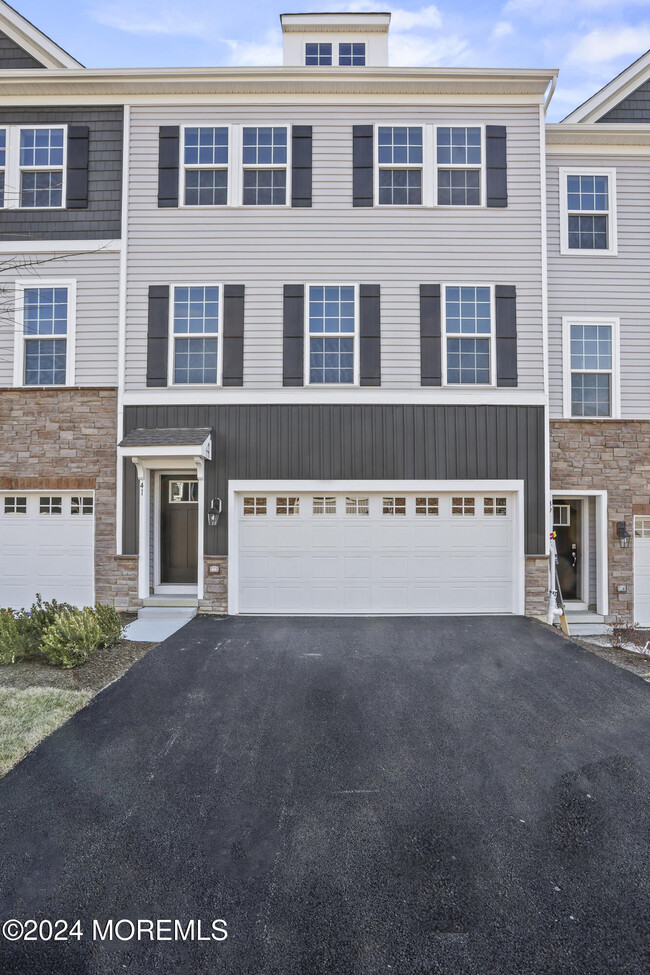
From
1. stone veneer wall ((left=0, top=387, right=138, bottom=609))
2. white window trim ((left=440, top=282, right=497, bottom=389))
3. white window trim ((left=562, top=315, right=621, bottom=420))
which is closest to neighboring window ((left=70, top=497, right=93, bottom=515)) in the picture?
stone veneer wall ((left=0, top=387, right=138, bottom=609))

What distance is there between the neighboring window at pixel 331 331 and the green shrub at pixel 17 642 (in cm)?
586

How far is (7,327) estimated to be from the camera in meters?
9.01

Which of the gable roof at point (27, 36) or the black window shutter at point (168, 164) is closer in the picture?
the black window shutter at point (168, 164)

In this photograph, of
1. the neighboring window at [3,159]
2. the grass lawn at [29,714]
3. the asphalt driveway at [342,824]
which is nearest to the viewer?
the asphalt driveway at [342,824]

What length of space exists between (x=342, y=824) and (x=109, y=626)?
4712 millimetres

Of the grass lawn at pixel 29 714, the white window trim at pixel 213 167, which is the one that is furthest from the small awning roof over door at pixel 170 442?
the white window trim at pixel 213 167

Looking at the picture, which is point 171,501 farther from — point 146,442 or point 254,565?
point 254,565

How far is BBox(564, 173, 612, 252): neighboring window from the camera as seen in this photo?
9.36 m

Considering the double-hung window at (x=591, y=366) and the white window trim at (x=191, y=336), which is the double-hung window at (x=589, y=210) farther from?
the white window trim at (x=191, y=336)

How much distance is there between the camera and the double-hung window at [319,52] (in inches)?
421

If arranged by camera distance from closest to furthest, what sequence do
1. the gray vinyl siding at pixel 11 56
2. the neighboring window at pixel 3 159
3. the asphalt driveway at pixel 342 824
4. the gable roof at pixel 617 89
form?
1. the asphalt driveway at pixel 342 824
2. the neighboring window at pixel 3 159
3. the gray vinyl siding at pixel 11 56
4. the gable roof at pixel 617 89

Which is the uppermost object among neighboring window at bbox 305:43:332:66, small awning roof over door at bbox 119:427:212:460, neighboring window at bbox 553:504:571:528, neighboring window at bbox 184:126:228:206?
neighboring window at bbox 305:43:332:66

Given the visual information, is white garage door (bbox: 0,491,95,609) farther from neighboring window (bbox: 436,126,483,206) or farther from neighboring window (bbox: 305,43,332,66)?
neighboring window (bbox: 305,43,332,66)

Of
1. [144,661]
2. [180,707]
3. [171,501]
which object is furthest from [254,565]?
[180,707]
